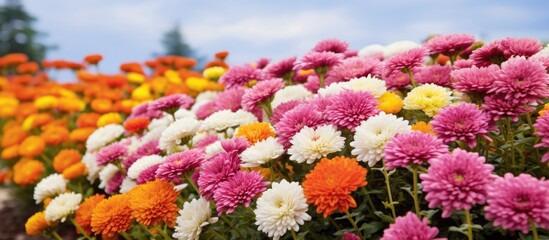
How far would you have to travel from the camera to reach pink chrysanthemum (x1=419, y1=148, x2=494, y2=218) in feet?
4.25

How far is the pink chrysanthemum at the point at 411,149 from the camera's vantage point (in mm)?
1416

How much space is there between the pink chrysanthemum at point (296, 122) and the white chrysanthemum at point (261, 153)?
0.04m

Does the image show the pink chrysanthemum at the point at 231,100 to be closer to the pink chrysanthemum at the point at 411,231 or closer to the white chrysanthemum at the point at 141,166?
the white chrysanthemum at the point at 141,166

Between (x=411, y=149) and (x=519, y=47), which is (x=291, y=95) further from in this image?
(x=411, y=149)

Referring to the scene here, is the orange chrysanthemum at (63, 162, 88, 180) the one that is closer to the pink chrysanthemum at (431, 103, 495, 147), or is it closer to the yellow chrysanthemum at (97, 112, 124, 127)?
the yellow chrysanthemum at (97, 112, 124, 127)

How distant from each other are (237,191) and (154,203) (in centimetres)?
40

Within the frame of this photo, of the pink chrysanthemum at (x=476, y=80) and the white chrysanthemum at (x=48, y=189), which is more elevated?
the pink chrysanthemum at (x=476, y=80)

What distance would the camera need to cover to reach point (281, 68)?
9.04 ft

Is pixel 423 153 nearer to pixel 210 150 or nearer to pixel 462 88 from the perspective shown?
pixel 462 88

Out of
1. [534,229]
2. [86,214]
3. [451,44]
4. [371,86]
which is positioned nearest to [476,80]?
[371,86]

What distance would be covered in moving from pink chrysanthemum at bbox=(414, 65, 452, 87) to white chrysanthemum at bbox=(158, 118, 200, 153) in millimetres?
1012

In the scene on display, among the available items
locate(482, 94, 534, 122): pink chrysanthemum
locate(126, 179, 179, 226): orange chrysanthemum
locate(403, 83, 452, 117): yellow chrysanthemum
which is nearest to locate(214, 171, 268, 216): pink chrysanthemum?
locate(126, 179, 179, 226): orange chrysanthemum

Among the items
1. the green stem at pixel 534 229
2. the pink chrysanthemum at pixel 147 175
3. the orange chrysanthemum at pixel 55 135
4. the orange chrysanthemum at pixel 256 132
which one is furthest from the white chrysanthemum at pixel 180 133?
the orange chrysanthemum at pixel 55 135

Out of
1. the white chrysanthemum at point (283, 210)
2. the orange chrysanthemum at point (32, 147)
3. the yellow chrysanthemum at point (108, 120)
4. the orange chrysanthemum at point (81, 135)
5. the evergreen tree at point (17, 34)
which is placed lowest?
the evergreen tree at point (17, 34)
